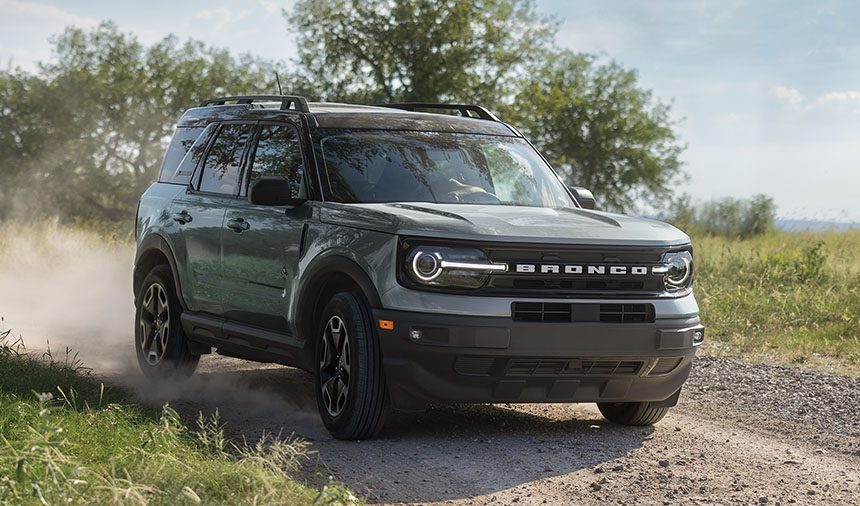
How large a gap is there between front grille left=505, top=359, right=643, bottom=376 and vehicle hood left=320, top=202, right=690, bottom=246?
0.65 meters

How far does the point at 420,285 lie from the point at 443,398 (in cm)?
62

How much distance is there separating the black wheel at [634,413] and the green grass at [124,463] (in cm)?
209

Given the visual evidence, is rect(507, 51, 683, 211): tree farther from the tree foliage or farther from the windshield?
the windshield

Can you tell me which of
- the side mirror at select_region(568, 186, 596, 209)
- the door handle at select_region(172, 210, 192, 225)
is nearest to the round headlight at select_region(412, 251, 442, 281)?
the side mirror at select_region(568, 186, 596, 209)

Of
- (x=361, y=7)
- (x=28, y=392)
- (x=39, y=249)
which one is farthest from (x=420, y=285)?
(x=361, y=7)

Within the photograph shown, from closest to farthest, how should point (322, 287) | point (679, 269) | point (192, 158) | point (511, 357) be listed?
1. point (511, 357)
2. point (679, 269)
3. point (322, 287)
4. point (192, 158)

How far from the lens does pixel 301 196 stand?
6539mm

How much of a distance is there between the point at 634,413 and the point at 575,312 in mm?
1259

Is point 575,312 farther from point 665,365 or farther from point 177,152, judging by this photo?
point 177,152

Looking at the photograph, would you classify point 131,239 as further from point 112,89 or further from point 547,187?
point 112,89

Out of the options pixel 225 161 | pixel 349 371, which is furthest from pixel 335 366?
pixel 225 161

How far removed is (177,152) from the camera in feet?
28.2

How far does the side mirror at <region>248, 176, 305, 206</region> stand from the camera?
6371 millimetres

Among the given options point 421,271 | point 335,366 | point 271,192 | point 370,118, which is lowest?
point 335,366
